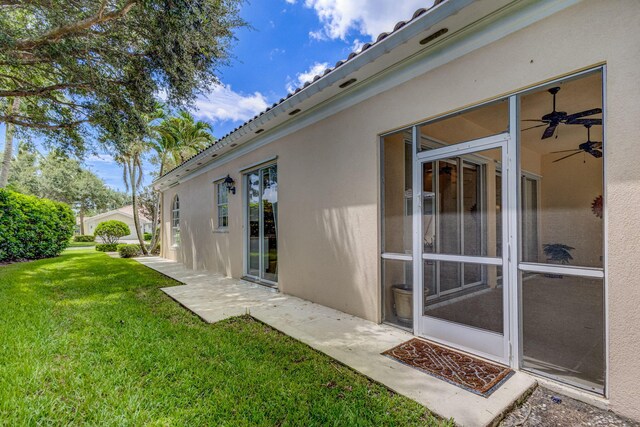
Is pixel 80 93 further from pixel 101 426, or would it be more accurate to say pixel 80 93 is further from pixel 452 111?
pixel 452 111

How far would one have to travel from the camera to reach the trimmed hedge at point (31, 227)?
1073cm

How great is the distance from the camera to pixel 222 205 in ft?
31.2

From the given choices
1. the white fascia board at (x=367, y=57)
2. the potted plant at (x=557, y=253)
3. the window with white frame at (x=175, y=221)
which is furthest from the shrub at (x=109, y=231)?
the potted plant at (x=557, y=253)

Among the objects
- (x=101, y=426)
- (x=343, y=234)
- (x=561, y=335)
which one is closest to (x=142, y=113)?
(x=343, y=234)

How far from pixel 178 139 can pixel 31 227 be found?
7.57 m

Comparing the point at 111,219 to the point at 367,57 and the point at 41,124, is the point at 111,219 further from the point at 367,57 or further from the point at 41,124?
the point at 367,57

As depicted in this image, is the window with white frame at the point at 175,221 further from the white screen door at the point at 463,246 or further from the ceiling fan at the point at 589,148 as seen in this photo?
the ceiling fan at the point at 589,148

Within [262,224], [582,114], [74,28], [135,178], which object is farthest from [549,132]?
[135,178]

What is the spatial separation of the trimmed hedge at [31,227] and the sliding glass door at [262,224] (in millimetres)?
9809

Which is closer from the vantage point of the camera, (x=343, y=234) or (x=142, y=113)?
(x=343, y=234)

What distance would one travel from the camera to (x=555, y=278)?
116 inches

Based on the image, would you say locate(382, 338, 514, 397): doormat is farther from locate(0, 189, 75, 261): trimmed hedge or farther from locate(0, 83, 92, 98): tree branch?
locate(0, 189, 75, 261): trimmed hedge

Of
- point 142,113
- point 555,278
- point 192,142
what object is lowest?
point 555,278

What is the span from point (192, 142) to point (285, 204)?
13812 mm
